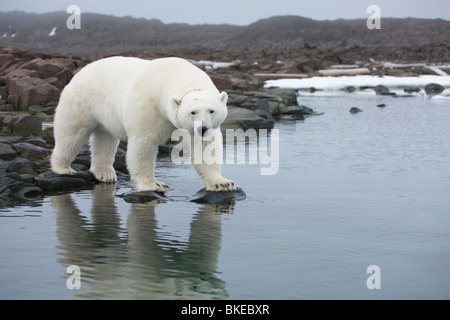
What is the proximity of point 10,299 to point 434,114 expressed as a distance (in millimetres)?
14351

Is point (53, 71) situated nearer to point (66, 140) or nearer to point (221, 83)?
point (221, 83)

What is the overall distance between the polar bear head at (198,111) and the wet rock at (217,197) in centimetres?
84

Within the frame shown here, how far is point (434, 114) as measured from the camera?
16.8m

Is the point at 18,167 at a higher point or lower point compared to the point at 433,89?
lower

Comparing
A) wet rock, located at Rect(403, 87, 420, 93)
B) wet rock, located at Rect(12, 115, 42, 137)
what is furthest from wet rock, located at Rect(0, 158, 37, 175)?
wet rock, located at Rect(403, 87, 420, 93)

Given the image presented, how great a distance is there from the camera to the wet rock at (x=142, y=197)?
7.00m

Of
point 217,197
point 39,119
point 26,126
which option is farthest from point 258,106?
point 217,197

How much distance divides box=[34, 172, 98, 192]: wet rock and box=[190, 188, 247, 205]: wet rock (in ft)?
A: 5.24

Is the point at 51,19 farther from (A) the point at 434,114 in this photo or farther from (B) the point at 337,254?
(B) the point at 337,254

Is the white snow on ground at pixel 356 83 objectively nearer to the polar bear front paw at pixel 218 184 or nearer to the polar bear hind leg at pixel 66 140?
the polar bear hind leg at pixel 66 140

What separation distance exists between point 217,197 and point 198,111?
1131 millimetres

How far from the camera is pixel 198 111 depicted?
6.16 meters

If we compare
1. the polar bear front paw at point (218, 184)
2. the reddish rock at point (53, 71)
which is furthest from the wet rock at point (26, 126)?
the reddish rock at point (53, 71)

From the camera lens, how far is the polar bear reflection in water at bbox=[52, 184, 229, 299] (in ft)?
14.2
